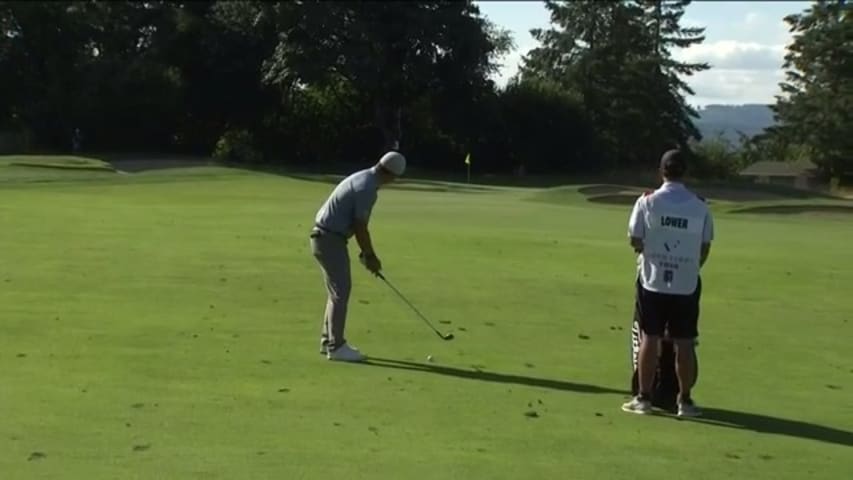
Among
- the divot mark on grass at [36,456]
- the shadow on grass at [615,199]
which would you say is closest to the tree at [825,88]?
the shadow on grass at [615,199]

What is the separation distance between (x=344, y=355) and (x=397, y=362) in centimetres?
47

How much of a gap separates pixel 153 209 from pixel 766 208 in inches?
681

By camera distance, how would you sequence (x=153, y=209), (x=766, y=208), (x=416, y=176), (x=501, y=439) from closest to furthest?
(x=501, y=439)
(x=153, y=209)
(x=766, y=208)
(x=416, y=176)

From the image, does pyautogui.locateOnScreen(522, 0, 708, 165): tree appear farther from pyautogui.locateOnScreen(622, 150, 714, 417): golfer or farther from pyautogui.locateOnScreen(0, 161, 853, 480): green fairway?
pyautogui.locateOnScreen(622, 150, 714, 417): golfer

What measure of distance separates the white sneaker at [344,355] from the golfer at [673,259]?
2804 millimetres

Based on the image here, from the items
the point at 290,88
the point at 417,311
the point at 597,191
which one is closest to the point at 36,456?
the point at 417,311

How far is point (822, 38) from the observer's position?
86.2 meters

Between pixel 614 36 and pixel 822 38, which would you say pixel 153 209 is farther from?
pixel 614 36

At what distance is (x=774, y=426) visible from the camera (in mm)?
9844

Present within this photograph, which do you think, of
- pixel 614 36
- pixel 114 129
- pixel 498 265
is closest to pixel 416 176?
pixel 114 129

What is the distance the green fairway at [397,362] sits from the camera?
27.6 feet

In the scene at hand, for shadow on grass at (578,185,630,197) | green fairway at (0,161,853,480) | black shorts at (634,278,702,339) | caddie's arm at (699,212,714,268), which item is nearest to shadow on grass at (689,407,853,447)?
green fairway at (0,161,853,480)

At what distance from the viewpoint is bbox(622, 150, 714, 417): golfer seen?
389 inches

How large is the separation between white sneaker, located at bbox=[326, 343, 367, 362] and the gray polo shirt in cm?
103
